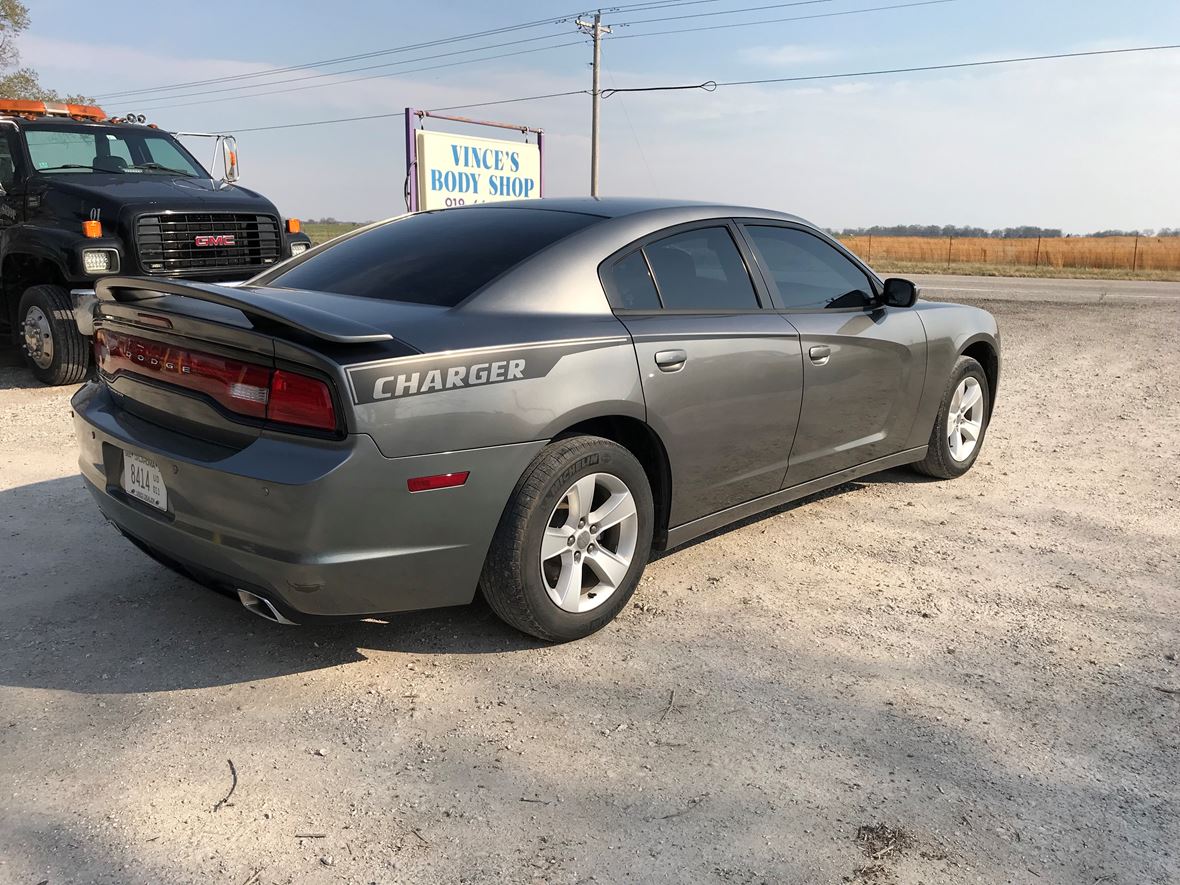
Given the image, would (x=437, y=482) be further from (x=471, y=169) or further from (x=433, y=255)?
(x=471, y=169)

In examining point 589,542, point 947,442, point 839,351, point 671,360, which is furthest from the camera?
point 947,442

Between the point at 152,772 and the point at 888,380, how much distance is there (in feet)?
11.8

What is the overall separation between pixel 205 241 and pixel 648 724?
7.05 meters

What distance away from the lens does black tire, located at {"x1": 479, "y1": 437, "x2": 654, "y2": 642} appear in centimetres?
305

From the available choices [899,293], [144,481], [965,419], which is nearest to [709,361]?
[899,293]

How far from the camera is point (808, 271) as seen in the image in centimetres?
447

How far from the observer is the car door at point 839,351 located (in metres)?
4.19

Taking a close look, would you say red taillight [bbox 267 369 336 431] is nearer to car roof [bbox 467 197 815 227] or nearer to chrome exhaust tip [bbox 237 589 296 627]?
chrome exhaust tip [bbox 237 589 296 627]

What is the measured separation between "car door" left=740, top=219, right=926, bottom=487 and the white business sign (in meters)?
11.3

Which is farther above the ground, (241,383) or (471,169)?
(471,169)

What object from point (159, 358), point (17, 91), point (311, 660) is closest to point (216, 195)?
point (159, 358)

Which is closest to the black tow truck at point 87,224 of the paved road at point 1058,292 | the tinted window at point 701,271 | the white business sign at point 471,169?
the tinted window at point 701,271

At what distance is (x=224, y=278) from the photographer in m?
8.53

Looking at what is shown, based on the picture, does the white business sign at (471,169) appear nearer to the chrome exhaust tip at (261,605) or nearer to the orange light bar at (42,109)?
the orange light bar at (42,109)
